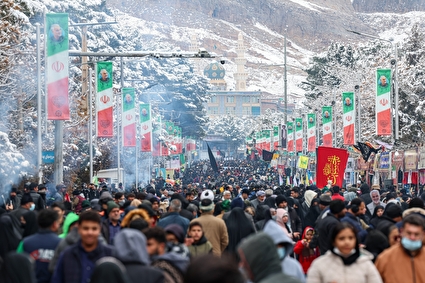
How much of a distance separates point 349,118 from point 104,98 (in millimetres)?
12549

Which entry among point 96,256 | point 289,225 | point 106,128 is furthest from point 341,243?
point 106,128

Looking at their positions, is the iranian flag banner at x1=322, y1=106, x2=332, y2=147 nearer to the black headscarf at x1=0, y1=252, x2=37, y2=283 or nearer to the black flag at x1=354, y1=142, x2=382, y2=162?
the black flag at x1=354, y1=142, x2=382, y2=162

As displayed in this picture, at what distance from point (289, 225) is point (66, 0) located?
42906 mm

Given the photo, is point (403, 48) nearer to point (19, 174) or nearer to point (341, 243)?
point (19, 174)

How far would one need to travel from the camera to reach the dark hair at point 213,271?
5473mm

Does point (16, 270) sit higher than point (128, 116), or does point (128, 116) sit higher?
point (128, 116)

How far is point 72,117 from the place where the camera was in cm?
4488

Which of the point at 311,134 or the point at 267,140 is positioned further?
the point at 267,140

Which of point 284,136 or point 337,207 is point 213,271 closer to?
point 337,207

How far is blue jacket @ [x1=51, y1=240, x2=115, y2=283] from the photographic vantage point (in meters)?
8.34

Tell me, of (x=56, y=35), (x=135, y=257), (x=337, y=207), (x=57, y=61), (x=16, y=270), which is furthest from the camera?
(x=56, y=35)

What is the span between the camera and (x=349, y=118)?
43.7 metres

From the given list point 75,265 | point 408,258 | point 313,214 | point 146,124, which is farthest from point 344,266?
point 146,124

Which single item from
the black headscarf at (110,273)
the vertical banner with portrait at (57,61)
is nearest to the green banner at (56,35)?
the vertical banner with portrait at (57,61)
